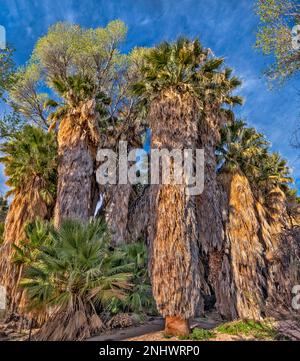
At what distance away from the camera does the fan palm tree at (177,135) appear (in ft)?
37.0

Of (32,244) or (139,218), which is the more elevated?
(139,218)

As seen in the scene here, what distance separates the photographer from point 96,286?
1145 centimetres

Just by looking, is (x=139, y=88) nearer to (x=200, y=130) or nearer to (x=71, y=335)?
(x=200, y=130)

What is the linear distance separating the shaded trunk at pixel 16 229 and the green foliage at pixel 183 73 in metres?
8.80

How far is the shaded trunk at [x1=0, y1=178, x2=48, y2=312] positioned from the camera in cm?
1539

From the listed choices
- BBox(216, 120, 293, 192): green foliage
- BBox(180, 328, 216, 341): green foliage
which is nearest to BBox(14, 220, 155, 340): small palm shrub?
BBox(180, 328, 216, 341): green foliage

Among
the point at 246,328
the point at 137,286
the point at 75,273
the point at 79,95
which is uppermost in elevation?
the point at 79,95

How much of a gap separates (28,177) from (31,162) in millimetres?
968

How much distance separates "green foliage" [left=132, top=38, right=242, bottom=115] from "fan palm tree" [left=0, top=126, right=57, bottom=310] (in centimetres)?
757

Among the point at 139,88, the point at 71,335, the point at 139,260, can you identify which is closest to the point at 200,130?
the point at 139,88

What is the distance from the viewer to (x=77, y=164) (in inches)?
759

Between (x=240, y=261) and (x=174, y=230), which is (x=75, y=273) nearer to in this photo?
(x=174, y=230)

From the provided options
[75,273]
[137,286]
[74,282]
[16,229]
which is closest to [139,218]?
[137,286]

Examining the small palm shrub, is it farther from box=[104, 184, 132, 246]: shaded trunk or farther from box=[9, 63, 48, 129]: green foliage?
box=[9, 63, 48, 129]: green foliage
